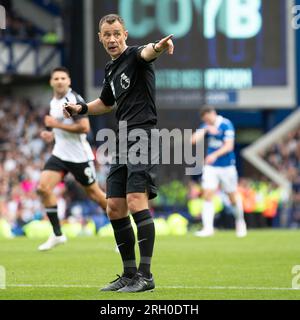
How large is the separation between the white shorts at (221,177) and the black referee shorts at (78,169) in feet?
15.0

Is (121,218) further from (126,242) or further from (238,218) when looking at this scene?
(238,218)

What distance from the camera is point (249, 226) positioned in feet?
79.0

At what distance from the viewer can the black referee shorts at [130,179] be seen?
8188mm

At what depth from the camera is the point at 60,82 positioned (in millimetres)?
13016

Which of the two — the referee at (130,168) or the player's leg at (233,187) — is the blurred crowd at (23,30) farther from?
the referee at (130,168)

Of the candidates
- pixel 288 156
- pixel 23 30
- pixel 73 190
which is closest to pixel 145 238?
pixel 73 190

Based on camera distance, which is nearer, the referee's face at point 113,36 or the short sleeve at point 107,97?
the referee's face at point 113,36

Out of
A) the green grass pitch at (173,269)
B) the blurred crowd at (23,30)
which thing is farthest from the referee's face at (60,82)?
the blurred crowd at (23,30)

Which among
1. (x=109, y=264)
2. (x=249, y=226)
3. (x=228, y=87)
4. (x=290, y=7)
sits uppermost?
(x=290, y=7)

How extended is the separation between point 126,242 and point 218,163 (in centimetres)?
927

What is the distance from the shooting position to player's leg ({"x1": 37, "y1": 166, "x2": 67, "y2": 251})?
43.4 feet
